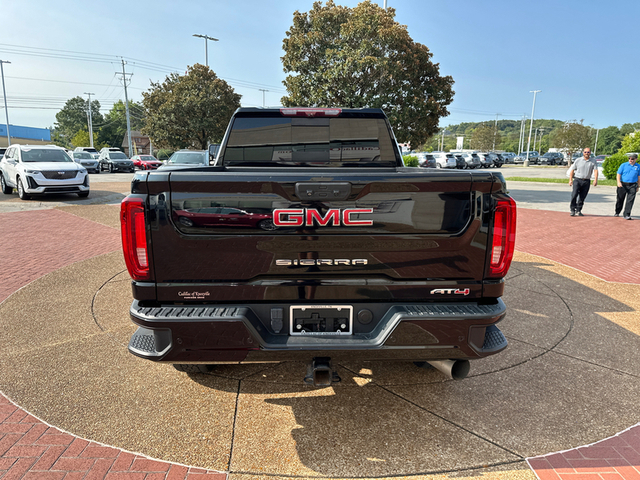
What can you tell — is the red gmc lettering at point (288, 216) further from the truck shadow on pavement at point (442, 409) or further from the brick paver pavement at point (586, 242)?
the brick paver pavement at point (586, 242)

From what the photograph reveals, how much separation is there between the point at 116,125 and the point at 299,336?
394 ft

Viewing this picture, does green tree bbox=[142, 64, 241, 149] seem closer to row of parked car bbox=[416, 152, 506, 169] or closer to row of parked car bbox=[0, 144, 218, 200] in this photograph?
row of parked car bbox=[0, 144, 218, 200]

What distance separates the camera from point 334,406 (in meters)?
3.18

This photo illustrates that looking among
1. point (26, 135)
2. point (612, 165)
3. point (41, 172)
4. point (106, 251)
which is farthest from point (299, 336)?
point (26, 135)

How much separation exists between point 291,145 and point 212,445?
2.54m

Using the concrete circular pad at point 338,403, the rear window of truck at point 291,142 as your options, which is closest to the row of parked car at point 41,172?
the rear window of truck at point 291,142

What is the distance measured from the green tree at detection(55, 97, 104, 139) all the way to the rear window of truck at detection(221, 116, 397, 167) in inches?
4847

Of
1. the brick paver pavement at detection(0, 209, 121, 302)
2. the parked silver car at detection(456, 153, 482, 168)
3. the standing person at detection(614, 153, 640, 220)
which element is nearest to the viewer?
the brick paver pavement at detection(0, 209, 121, 302)

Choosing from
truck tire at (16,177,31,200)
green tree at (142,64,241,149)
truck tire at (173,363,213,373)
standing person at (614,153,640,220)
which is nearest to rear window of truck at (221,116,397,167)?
truck tire at (173,363,213,373)

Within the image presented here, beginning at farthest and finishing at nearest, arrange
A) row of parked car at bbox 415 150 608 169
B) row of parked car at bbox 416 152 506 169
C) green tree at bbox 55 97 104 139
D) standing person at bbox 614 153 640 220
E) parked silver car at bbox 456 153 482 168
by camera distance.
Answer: green tree at bbox 55 97 104 139
parked silver car at bbox 456 153 482 168
row of parked car at bbox 415 150 608 169
row of parked car at bbox 416 152 506 169
standing person at bbox 614 153 640 220

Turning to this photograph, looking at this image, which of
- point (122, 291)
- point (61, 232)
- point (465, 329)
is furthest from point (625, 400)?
point (61, 232)

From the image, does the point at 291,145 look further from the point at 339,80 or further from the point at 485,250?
the point at 339,80

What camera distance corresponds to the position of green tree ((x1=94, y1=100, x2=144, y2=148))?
335ft

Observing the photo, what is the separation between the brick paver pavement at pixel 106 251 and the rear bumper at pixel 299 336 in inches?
28.7
